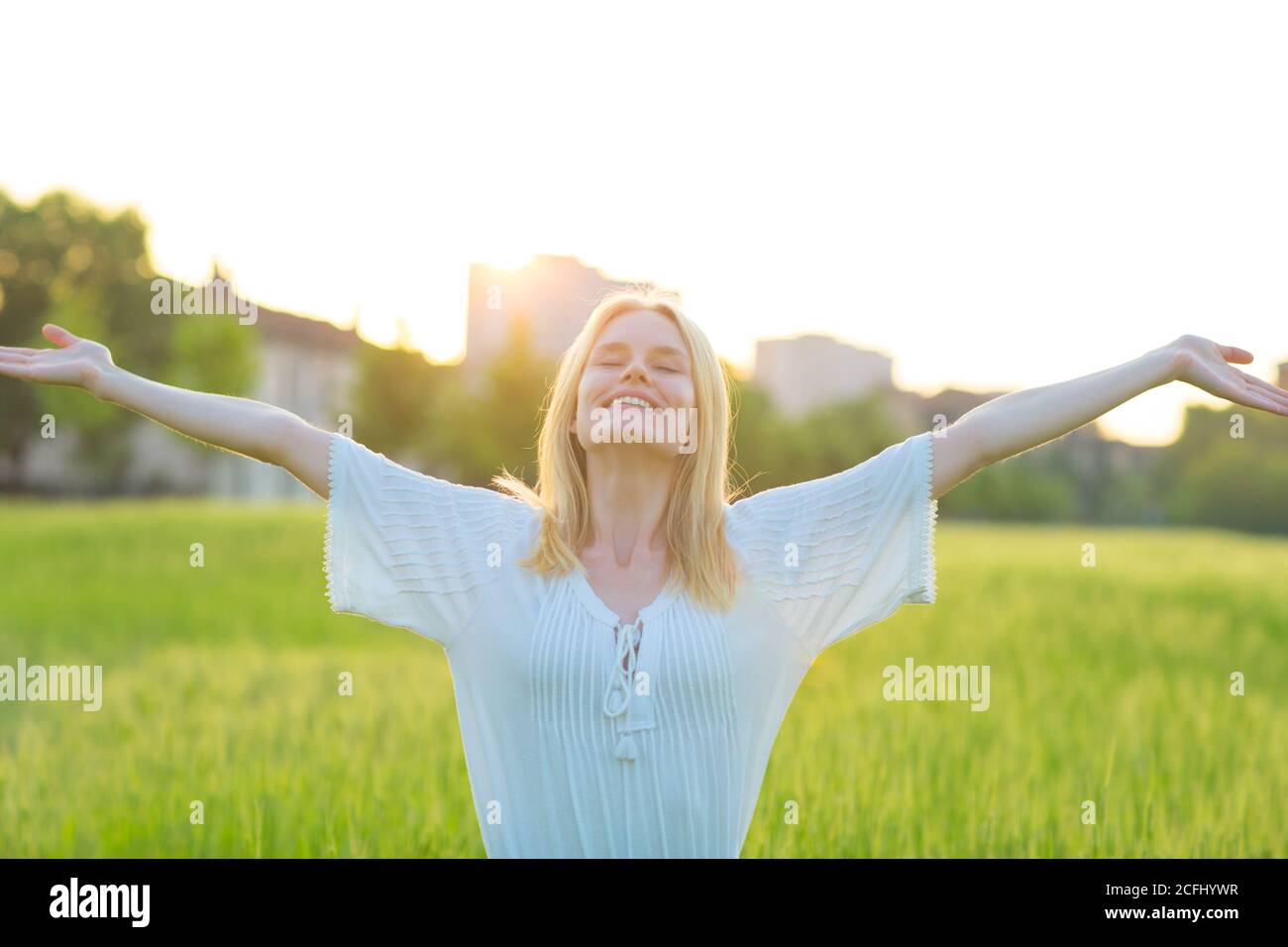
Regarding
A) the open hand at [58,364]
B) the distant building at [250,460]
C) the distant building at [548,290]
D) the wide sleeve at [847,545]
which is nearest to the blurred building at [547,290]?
the distant building at [548,290]

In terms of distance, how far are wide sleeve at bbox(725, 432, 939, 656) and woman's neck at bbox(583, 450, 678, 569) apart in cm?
23

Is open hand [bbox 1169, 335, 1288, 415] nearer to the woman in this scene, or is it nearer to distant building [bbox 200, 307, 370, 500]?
the woman

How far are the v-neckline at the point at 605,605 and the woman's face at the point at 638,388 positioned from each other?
353 millimetres

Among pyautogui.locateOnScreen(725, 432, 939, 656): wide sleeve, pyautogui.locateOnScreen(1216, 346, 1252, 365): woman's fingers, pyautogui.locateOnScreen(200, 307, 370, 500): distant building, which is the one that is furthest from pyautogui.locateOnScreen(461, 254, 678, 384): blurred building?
pyautogui.locateOnScreen(1216, 346, 1252, 365): woman's fingers

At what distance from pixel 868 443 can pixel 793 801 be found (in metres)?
57.2

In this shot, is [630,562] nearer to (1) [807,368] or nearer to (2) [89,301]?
(2) [89,301]

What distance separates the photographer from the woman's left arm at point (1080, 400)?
2.98 m

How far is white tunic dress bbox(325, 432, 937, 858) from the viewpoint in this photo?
2846 millimetres

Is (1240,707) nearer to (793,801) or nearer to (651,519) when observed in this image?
(793,801)

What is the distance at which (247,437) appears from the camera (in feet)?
9.88

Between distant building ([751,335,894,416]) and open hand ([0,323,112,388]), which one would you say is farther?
distant building ([751,335,894,416])

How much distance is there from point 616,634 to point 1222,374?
1769 millimetres

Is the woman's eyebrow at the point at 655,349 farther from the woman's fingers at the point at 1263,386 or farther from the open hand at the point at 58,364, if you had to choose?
the woman's fingers at the point at 1263,386
